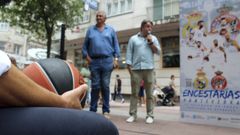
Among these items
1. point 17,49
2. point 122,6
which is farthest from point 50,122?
point 17,49

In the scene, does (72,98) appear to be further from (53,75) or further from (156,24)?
Answer: (156,24)

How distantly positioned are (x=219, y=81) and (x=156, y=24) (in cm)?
1581

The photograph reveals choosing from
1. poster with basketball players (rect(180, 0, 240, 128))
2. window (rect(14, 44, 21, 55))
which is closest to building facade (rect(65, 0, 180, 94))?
poster with basketball players (rect(180, 0, 240, 128))

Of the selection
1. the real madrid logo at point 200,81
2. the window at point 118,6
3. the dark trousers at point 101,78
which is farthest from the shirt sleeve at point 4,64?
the window at point 118,6

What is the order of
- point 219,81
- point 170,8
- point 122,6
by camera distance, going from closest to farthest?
point 219,81, point 170,8, point 122,6

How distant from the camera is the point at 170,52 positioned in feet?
68.7

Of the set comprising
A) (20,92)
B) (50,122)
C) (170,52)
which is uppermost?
(170,52)

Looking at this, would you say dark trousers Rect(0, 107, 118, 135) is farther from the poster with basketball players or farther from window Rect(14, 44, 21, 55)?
window Rect(14, 44, 21, 55)

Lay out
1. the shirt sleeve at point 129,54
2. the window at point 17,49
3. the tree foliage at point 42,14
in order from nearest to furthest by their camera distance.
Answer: the shirt sleeve at point 129,54 → the tree foliage at point 42,14 → the window at point 17,49

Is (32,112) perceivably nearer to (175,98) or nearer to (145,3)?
(175,98)

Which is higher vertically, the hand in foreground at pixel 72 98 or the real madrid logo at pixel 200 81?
the real madrid logo at pixel 200 81

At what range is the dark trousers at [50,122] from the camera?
4.57ft

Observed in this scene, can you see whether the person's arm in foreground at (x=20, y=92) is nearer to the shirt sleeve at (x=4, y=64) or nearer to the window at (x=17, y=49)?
the shirt sleeve at (x=4, y=64)

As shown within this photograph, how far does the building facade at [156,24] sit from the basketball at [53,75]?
1808cm
